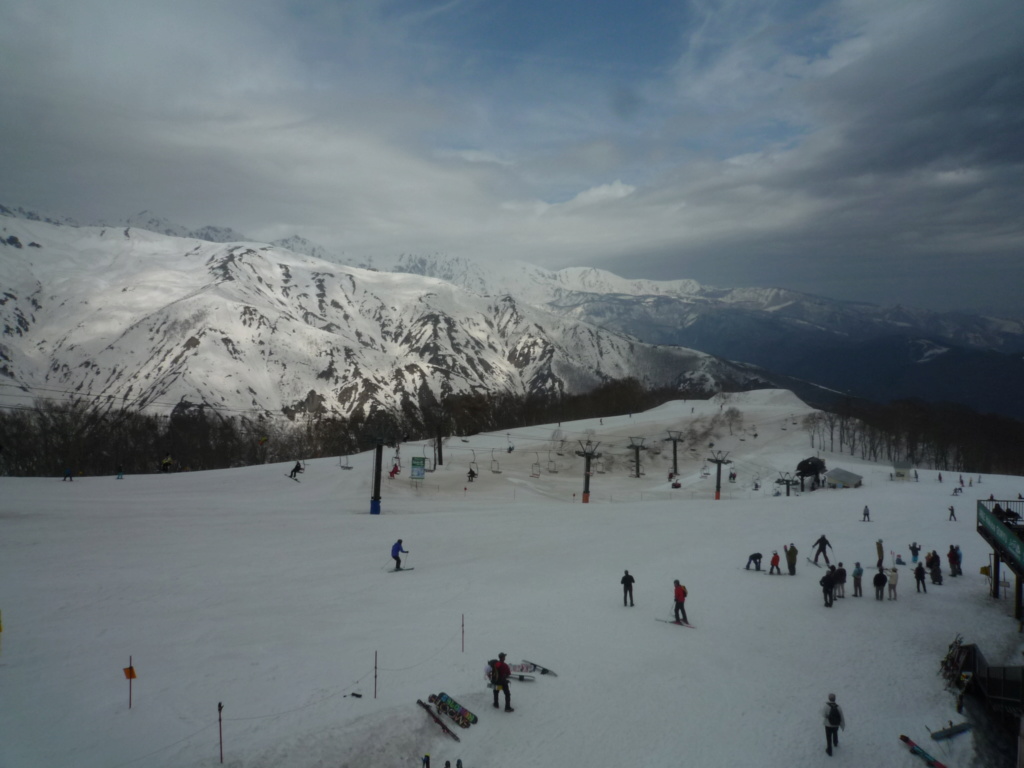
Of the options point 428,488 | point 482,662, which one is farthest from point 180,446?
point 482,662

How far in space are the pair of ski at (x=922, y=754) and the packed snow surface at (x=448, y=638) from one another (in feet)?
1.16

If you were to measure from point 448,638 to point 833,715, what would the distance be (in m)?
10.1

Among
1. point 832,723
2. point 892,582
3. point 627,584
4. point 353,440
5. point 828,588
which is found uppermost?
point 627,584

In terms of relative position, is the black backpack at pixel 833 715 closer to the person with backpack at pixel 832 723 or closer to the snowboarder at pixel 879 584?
the person with backpack at pixel 832 723

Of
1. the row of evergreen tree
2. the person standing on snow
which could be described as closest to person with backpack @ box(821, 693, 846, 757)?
the person standing on snow

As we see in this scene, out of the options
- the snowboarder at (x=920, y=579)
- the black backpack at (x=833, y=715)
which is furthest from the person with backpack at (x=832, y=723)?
the snowboarder at (x=920, y=579)

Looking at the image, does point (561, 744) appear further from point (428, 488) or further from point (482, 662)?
point (428, 488)

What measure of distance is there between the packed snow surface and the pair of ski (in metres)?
0.35

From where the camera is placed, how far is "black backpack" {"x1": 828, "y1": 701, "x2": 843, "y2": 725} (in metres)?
13.4

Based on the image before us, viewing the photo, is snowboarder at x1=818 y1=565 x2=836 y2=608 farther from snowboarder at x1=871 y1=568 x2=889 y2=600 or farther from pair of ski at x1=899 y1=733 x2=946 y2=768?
pair of ski at x1=899 y1=733 x2=946 y2=768

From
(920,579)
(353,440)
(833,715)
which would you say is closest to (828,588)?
(920,579)

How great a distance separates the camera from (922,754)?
44.6 feet

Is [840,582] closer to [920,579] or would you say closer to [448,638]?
[920,579]

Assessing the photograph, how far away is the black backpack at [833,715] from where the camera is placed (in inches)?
526
